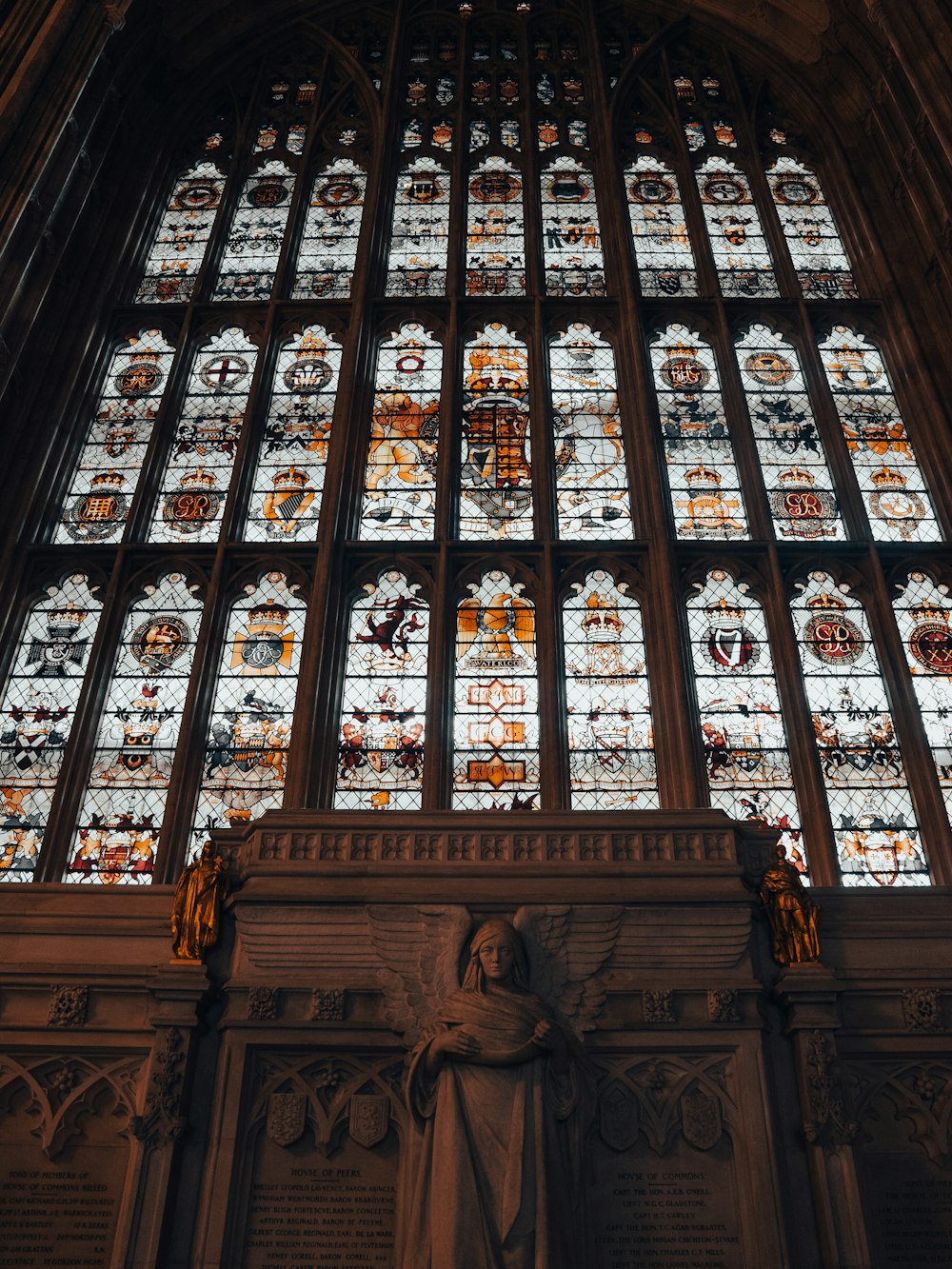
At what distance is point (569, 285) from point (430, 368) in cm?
191

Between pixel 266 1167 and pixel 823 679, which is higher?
pixel 823 679

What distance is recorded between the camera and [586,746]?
31.3 feet

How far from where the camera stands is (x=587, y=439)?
11.7 metres

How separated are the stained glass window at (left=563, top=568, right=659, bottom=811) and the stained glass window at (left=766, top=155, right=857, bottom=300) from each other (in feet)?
16.0

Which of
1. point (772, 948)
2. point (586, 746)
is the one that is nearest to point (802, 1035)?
point (772, 948)

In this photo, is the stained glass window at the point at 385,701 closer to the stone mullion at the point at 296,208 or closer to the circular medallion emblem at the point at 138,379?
the circular medallion emblem at the point at 138,379

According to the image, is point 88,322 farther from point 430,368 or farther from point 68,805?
point 68,805

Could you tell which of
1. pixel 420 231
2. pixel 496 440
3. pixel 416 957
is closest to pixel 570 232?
pixel 420 231

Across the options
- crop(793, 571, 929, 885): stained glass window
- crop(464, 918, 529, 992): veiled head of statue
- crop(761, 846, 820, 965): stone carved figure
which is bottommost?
crop(464, 918, 529, 992): veiled head of statue

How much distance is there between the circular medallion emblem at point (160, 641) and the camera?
10.2 metres

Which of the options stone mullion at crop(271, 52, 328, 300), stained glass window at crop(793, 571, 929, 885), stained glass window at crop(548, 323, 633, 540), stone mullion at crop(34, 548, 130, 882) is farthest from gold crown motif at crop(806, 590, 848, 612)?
stone mullion at crop(271, 52, 328, 300)

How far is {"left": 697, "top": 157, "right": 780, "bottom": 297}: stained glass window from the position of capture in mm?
13250

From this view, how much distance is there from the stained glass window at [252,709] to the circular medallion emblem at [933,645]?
5089mm

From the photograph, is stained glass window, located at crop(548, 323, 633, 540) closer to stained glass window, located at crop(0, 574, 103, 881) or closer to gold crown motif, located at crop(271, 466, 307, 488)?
gold crown motif, located at crop(271, 466, 307, 488)
